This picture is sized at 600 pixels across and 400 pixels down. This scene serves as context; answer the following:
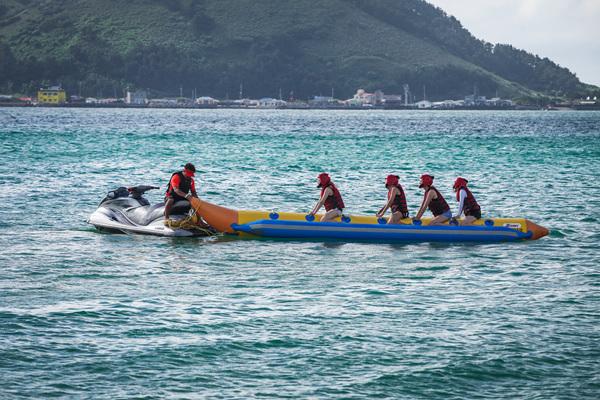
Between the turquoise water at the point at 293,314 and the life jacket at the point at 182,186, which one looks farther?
the life jacket at the point at 182,186

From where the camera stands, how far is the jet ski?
21641 millimetres

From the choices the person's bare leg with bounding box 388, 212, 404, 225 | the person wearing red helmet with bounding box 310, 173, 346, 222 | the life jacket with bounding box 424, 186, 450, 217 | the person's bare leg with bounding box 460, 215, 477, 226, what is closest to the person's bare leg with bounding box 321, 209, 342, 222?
the person wearing red helmet with bounding box 310, 173, 346, 222

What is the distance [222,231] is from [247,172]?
21.5 m

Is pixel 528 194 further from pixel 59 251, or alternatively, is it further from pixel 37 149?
pixel 37 149

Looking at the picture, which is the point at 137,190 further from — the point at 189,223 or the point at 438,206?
the point at 438,206

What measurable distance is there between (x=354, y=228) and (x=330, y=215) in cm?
63

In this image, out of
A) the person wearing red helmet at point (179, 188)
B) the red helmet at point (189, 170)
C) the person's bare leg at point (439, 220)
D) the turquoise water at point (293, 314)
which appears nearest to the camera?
the turquoise water at point (293, 314)

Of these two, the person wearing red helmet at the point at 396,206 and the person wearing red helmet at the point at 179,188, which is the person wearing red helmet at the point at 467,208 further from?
the person wearing red helmet at the point at 179,188

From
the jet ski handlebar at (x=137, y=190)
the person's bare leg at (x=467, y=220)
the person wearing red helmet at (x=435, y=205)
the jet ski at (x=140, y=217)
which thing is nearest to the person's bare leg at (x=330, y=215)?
the person wearing red helmet at (x=435, y=205)

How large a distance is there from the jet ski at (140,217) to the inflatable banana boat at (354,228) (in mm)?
352

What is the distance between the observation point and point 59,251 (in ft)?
66.4

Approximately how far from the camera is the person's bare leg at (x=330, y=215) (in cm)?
2148

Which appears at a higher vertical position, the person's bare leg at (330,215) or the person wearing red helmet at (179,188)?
the person wearing red helmet at (179,188)

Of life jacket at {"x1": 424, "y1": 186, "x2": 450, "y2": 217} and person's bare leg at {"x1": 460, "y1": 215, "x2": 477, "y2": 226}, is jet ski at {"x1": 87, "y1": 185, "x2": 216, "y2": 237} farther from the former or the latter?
person's bare leg at {"x1": 460, "y1": 215, "x2": 477, "y2": 226}
